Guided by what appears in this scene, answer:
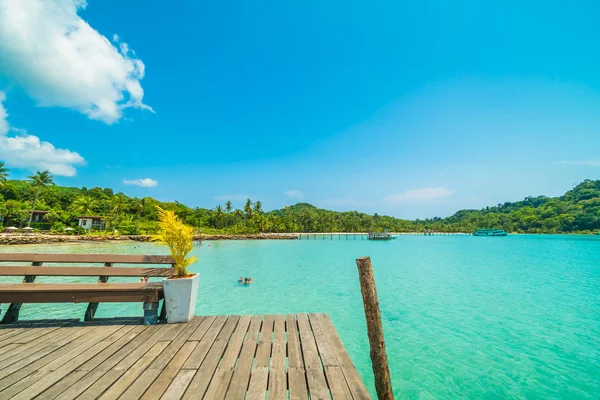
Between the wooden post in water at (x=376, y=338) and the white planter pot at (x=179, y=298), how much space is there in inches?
97.8

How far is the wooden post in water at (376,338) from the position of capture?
9.18 feet

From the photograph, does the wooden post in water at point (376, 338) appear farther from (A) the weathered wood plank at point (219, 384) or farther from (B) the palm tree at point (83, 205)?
(B) the palm tree at point (83, 205)

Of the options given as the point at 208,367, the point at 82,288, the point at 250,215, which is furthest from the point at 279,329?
the point at 250,215

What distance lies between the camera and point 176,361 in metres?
2.80

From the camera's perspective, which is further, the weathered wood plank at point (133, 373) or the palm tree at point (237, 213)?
the palm tree at point (237, 213)

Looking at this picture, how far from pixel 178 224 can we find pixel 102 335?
69.3 inches

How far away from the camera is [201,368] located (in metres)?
2.67

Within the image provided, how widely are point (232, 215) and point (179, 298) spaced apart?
93.6m

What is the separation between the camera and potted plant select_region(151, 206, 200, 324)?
3912 mm

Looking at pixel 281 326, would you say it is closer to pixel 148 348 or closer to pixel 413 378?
pixel 148 348

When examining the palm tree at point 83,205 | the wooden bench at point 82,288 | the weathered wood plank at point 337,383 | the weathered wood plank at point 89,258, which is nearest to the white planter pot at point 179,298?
the wooden bench at point 82,288

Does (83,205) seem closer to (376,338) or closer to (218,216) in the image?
(218,216)

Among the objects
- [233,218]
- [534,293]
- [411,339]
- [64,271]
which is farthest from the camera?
[233,218]

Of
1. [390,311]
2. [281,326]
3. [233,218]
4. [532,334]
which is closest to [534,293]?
[532,334]
